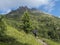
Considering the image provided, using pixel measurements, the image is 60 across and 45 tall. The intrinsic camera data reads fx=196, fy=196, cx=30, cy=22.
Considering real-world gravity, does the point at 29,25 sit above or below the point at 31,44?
above

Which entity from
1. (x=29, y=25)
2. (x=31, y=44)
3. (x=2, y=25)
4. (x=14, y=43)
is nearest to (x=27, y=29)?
(x=29, y=25)

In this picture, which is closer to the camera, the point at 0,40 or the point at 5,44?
the point at 5,44

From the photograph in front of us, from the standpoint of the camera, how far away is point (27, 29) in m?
126

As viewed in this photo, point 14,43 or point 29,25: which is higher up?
point 29,25

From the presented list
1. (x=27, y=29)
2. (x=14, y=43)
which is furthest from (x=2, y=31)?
(x=27, y=29)

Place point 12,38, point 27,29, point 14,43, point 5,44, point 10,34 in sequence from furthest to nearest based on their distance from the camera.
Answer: point 27,29
point 10,34
point 12,38
point 14,43
point 5,44

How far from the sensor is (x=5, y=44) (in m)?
80.1

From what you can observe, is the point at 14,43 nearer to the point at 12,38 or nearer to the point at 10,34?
the point at 12,38

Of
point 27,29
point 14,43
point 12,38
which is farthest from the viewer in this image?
point 27,29

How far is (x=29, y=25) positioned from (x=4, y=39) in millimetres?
41116

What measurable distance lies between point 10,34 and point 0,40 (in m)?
10.9

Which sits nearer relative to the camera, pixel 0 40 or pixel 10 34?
pixel 0 40

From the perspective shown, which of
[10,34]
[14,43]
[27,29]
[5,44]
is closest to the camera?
[5,44]

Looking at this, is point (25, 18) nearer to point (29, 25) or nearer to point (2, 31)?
point (29, 25)
